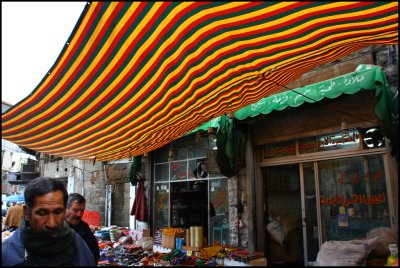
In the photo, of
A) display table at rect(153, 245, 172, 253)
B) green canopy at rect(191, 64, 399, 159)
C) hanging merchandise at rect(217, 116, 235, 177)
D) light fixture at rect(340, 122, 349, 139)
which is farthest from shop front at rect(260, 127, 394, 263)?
display table at rect(153, 245, 172, 253)

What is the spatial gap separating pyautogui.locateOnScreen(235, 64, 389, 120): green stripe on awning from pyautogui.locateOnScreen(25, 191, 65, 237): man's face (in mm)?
3614

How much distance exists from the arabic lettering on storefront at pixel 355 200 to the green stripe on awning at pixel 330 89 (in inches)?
74.5

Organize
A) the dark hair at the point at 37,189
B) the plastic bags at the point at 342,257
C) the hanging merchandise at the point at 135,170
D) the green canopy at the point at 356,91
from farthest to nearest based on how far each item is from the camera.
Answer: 1. the hanging merchandise at the point at 135,170
2. the green canopy at the point at 356,91
3. the dark hair at the point at 37,189
4. the plastic bags at the point at 342,257

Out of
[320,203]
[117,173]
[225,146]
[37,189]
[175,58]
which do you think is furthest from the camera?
[117,173]

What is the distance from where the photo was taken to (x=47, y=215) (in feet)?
6.62

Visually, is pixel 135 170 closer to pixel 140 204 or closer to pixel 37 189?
pixel 140 204

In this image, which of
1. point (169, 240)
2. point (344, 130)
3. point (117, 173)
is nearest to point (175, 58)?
point (344, 130)

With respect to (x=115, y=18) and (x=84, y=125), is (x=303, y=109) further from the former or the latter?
(x=115, y=18)

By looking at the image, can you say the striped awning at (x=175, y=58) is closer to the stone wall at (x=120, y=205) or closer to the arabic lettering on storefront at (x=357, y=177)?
the arabic lettering on storefront at (x=357, y=177)

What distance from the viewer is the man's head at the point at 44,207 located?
1989 millimetres

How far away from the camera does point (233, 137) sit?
736cm

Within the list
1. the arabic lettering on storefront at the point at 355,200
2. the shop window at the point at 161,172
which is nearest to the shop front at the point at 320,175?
the arabic lettering on storefront at the point at 355,200

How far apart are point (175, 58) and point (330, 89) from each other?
333 cm

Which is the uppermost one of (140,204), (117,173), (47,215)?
(117,173)
